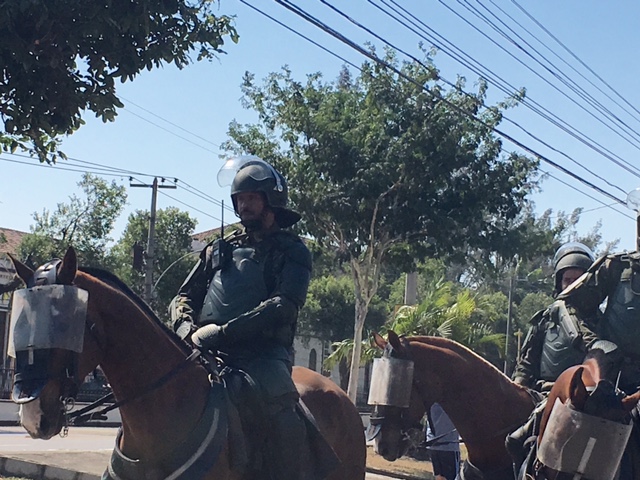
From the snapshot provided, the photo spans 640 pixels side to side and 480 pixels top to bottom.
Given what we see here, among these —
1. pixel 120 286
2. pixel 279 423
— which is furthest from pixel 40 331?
pixel 279 423

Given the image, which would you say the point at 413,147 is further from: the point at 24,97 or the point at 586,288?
the point at 586,288

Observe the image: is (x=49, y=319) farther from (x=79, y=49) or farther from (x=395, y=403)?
(x=79, y=49)

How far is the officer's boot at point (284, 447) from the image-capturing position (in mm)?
4816

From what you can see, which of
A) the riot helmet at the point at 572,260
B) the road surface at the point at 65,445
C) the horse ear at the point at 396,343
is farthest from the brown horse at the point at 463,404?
the road surface at the point at 65,445

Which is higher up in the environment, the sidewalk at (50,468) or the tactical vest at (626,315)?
the tactical vest at (626,315)

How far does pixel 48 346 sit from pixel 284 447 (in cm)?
143

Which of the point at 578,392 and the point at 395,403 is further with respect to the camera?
the point at 395,403

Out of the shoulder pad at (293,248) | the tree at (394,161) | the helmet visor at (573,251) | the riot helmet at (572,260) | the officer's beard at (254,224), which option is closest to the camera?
the shoulder pad at (293,248)

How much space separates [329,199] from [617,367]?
486 inches

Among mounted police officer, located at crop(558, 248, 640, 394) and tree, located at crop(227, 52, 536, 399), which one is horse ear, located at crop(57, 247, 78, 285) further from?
tree, located at crop(227, 52, 536, 399)

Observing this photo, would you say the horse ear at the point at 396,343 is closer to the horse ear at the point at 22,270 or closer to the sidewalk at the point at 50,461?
the horse ear at the point at 22,270

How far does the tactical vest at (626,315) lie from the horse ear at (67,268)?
3.20 metres

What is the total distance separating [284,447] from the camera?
482 cm

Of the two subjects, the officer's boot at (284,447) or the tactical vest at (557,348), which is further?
the tactical vest at (557,348)
